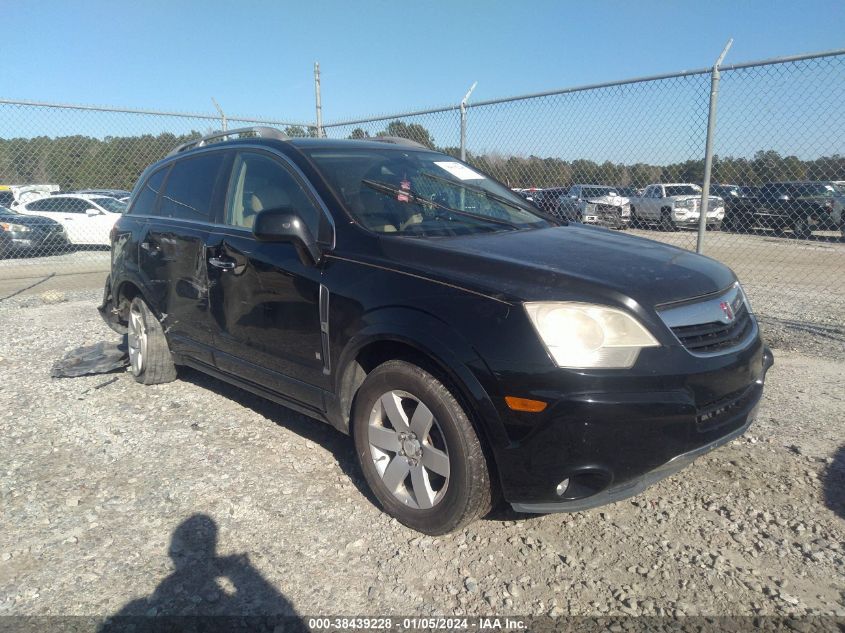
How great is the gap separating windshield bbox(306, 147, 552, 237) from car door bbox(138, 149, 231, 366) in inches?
38.2

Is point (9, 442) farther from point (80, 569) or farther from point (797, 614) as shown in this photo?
point (797, 614)

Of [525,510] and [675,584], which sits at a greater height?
[525,510]

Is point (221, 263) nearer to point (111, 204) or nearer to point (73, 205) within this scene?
point (73, 205)

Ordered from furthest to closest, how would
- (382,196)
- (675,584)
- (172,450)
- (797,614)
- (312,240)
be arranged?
(172,450) → (382,196) → (312,240) → (675,584) → (797,614)

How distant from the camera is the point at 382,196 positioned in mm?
3545

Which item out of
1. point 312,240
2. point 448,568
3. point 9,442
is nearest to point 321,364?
point 312,240

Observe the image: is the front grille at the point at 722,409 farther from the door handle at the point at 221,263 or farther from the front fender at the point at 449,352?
the door handle at the point at 221,263

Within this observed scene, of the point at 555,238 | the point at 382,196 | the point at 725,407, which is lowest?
the point at 725,407

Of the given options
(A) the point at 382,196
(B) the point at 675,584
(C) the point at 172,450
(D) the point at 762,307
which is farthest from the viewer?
(D) the point at 762,307

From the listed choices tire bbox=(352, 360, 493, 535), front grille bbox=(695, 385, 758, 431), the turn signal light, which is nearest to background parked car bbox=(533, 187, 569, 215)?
front grille bbox=(695, 385, 758, 431)

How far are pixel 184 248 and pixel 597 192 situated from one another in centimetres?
481

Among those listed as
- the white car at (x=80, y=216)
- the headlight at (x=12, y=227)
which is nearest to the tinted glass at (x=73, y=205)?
the white car at (x=80, y=216)

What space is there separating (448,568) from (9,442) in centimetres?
301

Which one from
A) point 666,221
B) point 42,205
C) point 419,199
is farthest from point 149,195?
point 42,205
